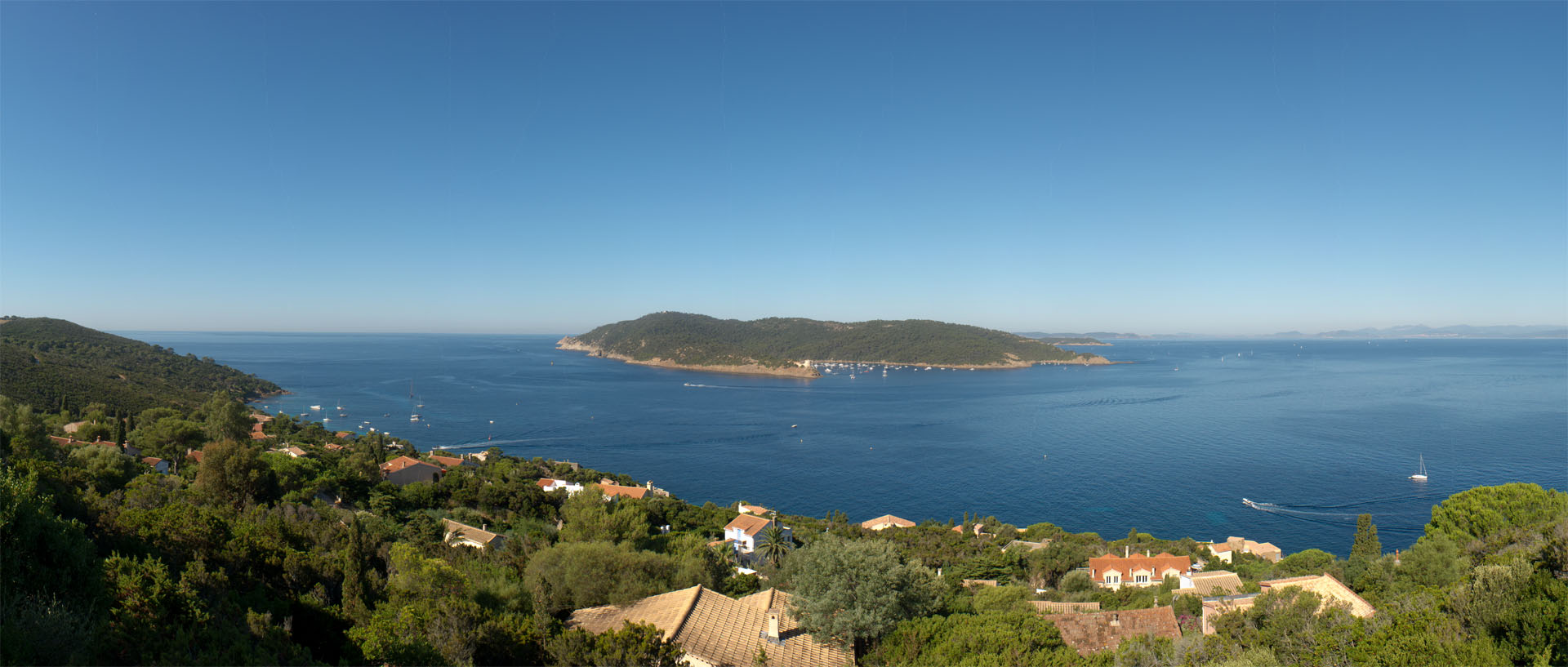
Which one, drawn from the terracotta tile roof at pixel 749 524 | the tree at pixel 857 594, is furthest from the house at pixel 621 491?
the tree at pixel 857 594

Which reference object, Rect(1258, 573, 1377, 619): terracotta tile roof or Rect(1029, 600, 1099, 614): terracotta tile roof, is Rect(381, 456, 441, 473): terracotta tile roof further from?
Rect(1258, 573, 1377, 619): terracotta tile roof

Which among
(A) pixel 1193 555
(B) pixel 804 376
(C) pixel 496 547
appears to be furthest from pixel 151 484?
(B) pixel 804 376

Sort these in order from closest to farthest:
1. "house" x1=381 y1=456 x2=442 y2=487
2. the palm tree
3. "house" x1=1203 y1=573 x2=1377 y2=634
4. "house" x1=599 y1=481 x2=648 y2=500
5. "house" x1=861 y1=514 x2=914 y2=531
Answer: "house" x1=1203 y1=573 x2=1377 y2=634 → the palm tree → "house" x1=381 y1=456 x2=442 y2=487 → "house" x1=599 y1=481 x2=648 y2=500 → "house" x1=861 y1=514 x2=914 y2=531

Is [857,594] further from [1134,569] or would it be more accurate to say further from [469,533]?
[1134,569]

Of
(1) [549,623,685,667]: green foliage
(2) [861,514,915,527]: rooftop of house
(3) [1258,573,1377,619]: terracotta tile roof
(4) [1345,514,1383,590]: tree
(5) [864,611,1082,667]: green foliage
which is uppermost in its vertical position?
(1) [549,623,685,667]: green foliage

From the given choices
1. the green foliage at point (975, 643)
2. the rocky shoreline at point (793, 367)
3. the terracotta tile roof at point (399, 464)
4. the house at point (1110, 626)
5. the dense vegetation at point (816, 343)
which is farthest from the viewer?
the dense vegetation at point (816, 343)

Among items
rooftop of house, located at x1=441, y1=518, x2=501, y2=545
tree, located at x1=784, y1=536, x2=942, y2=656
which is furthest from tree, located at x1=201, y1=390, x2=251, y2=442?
tree, located at x1=784, y1=536, x2=942, y2=656

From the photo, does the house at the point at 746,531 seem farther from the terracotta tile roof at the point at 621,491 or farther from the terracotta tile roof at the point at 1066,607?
the terracotta tile roof at the point at 1066,607

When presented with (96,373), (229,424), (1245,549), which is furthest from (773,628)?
(96,373)
